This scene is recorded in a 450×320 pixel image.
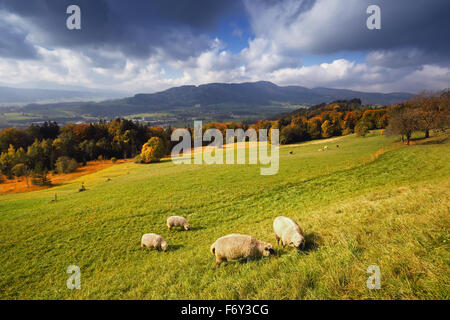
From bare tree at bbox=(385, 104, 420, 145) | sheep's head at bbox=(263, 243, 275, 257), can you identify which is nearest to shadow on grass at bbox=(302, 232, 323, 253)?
sheep's head at bbox=(263, 243, 275, 257)

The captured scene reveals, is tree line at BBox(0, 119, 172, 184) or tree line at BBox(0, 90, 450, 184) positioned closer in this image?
tree line at BBox(0, 90, 450, 184)

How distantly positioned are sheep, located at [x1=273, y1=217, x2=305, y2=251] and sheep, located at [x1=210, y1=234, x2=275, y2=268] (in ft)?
3.44

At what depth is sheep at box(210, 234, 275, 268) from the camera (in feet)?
23.5

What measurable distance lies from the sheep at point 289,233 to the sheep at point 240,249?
105 cm

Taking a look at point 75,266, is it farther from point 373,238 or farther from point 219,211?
point 373,238

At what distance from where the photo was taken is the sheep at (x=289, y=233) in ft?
23.9

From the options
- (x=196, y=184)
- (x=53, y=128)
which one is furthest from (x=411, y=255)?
(x=53, y=128)

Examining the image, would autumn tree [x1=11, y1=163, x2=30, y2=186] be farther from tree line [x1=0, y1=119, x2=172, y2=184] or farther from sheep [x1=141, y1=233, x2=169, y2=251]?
sheep [x1=141, y1=233, x2=169, y2=251]

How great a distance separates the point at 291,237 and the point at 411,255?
3675 millimetres

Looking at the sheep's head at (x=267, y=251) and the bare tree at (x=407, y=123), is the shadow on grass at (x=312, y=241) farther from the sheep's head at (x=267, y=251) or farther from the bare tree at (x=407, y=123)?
the bare tree at (x=407, y=123)

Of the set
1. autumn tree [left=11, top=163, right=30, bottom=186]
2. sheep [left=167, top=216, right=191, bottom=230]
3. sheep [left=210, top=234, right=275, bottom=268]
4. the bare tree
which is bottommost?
autumn tree [left=11, top=163, right=30, bottom=186]

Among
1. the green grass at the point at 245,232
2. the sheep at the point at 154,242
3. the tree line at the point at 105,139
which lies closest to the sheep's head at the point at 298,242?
the green grass at the point at 245,232

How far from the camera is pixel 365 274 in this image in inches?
181

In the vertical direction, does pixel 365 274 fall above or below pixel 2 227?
above
